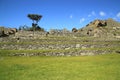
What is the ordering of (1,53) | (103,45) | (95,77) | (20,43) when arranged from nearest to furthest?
(95,77) < (1,53) < (20,43) < (103,45)

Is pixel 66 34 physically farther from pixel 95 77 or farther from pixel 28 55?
pixel 95 77

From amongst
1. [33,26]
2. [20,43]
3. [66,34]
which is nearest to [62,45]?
[20,43]

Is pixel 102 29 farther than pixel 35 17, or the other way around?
pixel 35 17

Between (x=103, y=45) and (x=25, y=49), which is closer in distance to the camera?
(x=25, y=49)

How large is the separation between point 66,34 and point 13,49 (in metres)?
14.0

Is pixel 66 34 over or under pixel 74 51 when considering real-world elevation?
over

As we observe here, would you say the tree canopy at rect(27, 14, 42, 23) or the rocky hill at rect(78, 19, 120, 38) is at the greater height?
the tree canopy at rect(27, 14, 42, 23)

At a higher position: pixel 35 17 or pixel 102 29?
pixel 35 17

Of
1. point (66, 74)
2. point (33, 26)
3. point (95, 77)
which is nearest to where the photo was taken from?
point (95, 77)

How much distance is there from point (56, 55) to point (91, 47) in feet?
24.0

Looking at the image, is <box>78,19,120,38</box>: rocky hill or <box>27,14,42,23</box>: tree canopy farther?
<box>27,14,42,23</box>: tree canopy

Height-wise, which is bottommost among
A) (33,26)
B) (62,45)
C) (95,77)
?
(95,77)

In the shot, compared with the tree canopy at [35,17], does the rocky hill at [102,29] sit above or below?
below

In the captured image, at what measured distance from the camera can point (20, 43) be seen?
28.7 m
